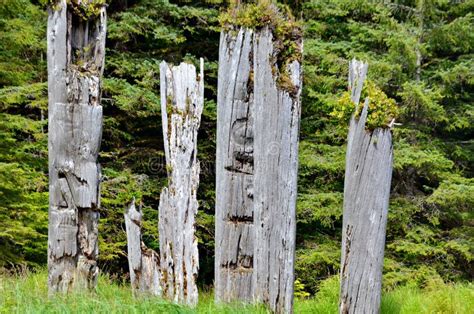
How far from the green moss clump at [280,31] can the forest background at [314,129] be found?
16.1 feet

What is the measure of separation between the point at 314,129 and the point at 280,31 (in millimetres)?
7993

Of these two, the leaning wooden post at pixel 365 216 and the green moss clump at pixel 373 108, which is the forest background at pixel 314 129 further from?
the leaning wooden post at pixel 365 216

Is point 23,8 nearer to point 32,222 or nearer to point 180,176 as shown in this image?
point 32,222

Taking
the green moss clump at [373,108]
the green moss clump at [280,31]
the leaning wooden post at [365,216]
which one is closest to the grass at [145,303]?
the leaning wooden post at [365,216]

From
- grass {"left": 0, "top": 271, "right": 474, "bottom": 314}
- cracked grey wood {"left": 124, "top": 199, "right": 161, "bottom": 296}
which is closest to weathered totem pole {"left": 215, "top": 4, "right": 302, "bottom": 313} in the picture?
grass {"left": 0, "top": 271, "right": 474, "bottom": 314}

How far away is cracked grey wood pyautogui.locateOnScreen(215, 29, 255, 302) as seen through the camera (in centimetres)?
532

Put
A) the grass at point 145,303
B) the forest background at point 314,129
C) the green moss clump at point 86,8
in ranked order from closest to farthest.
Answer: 1. the grass at point 145,303
2. the green moss clump at point 86,8
3. the forest background at point 314,129

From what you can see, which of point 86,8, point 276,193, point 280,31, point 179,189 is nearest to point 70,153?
point 179,189

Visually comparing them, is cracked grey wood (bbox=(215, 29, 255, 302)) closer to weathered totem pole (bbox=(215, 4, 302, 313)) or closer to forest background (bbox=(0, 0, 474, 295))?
weathered totem pole (bbox=(215, 4, 302, 313))

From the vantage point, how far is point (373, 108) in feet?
16.0

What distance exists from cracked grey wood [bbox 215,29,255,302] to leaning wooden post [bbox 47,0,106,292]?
1.40 meters

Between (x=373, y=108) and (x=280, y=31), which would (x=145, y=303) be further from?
(x=280, y=31)

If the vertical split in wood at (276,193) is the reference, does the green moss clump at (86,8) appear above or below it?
above

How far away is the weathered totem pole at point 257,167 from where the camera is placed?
4.82m
